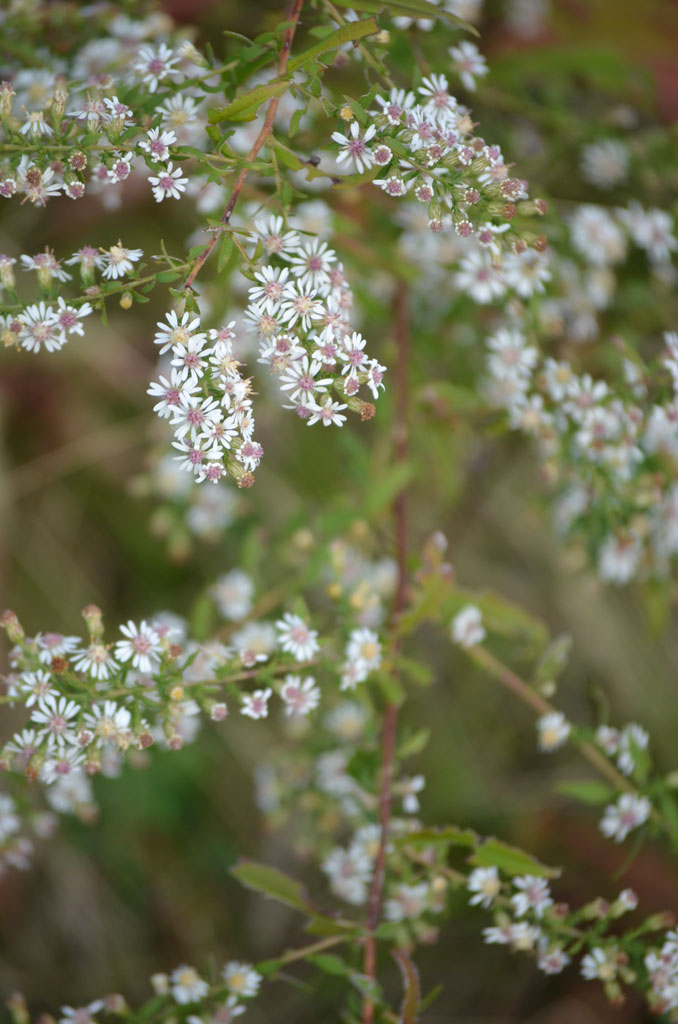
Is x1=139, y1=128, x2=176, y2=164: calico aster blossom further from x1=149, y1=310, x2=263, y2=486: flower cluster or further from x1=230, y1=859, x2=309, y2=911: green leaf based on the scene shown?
x1=230, y1=859, x2=309, y2=911: green leaf

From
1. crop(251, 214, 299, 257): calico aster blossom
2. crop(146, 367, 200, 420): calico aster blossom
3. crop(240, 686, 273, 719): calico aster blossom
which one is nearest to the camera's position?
crop(146, 367, 200, 420): calico aster blossom

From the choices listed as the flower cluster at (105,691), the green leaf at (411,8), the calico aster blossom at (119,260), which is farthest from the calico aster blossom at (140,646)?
the green leaf at (411,8)

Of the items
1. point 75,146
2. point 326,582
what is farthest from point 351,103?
point 326,582

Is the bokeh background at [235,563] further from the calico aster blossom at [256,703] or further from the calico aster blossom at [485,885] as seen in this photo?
the calico aster blossom at [485,885]

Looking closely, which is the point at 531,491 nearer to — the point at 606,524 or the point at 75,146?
the point at 606,524

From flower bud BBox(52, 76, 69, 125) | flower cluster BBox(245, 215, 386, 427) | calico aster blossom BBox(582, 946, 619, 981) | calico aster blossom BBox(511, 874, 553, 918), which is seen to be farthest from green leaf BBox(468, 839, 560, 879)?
flower bud BBox(52, 76, 69, 125)

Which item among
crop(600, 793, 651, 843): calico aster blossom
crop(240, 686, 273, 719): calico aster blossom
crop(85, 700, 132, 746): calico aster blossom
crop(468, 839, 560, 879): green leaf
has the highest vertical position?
crop(240, 686, 273, 719): calico aster blossom
